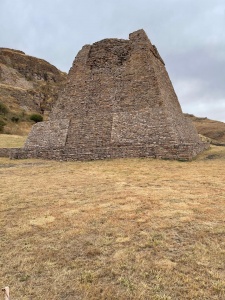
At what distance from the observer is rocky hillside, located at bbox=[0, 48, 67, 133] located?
6059 centimetres

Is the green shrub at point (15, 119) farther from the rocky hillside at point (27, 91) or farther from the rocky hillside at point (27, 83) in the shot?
the rocky hillside at point (27, 83)

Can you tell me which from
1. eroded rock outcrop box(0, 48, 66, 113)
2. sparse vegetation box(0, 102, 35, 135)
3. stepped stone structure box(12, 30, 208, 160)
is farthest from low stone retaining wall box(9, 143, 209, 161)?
eroded rock outcrop box(0, 48, 66, 113)

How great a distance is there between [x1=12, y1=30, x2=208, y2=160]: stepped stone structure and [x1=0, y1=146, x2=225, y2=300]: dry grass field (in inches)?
319

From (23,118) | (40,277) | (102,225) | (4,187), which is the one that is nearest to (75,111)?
(4,187)

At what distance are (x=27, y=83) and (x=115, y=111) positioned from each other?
66.1 meters

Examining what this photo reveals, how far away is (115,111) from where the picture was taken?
846 inches

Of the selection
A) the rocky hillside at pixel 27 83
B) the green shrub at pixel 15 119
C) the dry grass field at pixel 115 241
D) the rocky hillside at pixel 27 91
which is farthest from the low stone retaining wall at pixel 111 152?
the green shrub at pixel 15 119

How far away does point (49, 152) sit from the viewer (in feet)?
66.5

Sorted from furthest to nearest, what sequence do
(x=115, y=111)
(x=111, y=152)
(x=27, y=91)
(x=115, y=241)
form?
1. (x=27, y=91)
2. (x=115, y=111)
3. (x=111, y=152)
4. (x=115, y=241)

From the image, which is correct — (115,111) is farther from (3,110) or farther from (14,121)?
(3,110)

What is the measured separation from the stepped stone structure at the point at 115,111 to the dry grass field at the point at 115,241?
810 centimetres

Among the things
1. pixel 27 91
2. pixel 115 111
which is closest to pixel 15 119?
pixel 27 91

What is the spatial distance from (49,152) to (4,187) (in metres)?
9.25

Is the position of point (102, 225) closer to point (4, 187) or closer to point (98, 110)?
point (4, 187)
